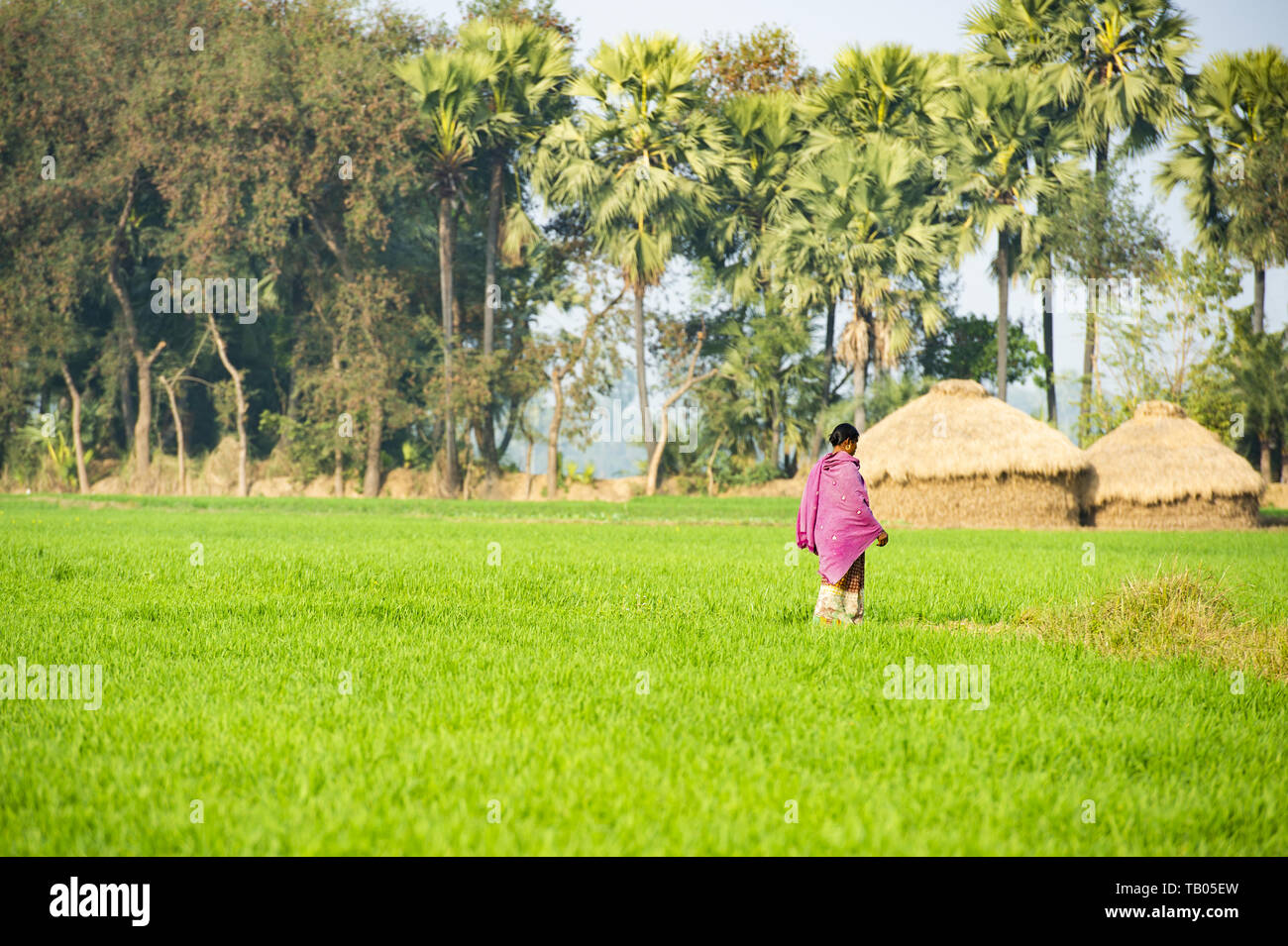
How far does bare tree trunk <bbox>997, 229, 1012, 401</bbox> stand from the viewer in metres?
33.8

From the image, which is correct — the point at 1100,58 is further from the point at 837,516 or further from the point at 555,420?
the point at 837,516

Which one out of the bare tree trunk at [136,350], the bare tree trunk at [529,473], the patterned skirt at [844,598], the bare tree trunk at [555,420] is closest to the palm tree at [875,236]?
the bare tree trunk at [555,420]

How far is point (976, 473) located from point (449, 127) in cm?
2061

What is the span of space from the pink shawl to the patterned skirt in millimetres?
171

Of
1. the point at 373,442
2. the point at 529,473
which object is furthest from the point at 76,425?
the point at 529,473

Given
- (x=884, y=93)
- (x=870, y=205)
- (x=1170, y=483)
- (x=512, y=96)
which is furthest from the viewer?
(x=512, y=96)

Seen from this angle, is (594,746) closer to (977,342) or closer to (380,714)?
(380,714)

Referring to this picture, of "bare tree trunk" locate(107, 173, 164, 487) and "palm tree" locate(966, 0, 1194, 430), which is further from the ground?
"palm tree" locate(966, 0, 1194, 430)

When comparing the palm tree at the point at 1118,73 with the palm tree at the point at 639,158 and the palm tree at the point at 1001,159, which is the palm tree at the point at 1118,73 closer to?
the palm tree at the point at 1001,159

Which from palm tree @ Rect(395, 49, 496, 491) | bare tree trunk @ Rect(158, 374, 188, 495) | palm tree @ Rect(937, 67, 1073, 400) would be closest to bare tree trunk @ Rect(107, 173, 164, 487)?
bare tree trunk @ Rect(158, 374, 188, 495)

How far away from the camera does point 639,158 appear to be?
3512 cm

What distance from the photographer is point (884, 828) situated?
150 inches

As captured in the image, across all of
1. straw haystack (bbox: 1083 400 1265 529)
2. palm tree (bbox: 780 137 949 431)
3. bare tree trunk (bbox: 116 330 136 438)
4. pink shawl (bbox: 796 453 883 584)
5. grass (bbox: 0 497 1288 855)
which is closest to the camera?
grass (bbox: 0 497 1288 855)

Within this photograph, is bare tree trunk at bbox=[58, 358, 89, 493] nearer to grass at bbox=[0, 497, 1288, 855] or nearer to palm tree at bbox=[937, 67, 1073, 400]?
grass at bbox=[0, 497, 1288, 855]
